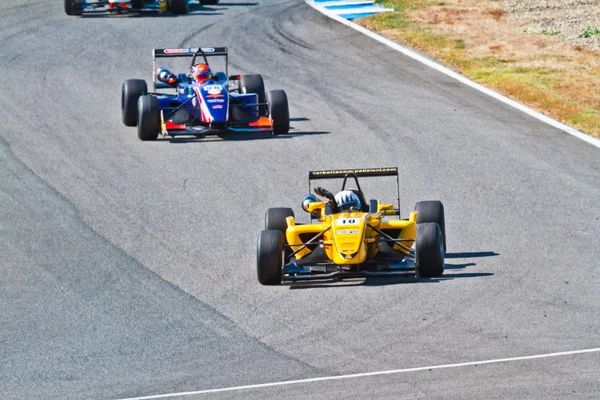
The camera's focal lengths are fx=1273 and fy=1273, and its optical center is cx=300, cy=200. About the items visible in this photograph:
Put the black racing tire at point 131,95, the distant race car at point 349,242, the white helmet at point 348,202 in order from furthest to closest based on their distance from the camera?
the black racing tire at point 131,95 < the white helmet at point 348,202 < the distant race car at point 349,242

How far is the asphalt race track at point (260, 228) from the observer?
1120 cm

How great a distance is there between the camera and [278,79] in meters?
25.9

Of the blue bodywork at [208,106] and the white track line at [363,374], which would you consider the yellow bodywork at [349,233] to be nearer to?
the white track line at [363,374]

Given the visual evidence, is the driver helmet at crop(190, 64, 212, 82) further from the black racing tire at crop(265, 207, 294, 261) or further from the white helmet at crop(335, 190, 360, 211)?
the white helmet at crop(335, 190, 360, 211)

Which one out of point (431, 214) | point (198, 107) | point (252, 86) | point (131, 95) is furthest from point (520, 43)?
point (431, 214)

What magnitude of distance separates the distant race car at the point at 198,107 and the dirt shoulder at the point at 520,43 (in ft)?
17.1

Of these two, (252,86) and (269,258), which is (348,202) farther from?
(252,86)

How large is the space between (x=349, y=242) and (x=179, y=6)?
19821 mm

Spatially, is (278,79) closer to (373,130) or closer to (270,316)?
(373,130)

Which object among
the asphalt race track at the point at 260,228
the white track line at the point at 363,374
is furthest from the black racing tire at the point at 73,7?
the white track line at the point at 363,374

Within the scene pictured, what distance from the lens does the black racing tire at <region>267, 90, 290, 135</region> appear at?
21.3 meters

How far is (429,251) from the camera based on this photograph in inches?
527

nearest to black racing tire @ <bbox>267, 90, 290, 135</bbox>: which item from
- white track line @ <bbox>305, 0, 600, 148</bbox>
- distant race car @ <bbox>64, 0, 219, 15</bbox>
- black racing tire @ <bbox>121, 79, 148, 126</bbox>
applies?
black racing tire @ <bbox>121, 79, 148, 126</bbox>

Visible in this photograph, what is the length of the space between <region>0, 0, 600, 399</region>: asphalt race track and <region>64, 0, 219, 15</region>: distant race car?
12.3 feet
